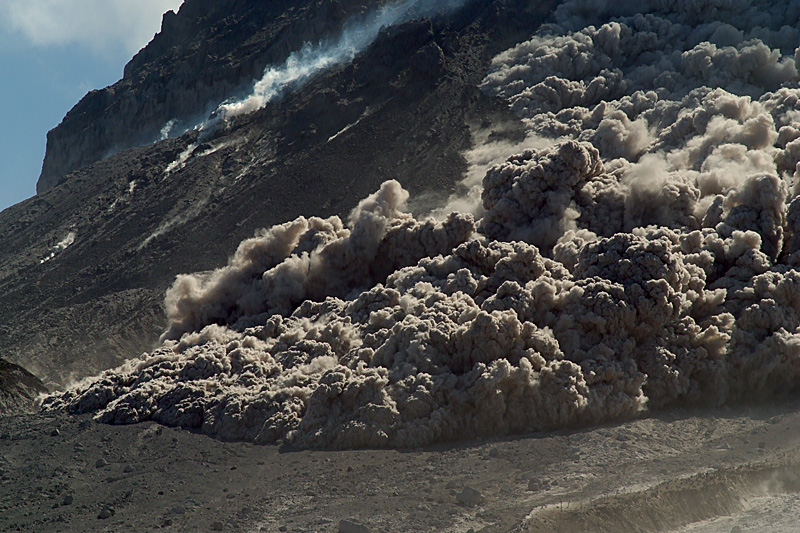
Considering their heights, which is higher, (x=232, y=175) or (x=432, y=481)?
(x=232, y=175)

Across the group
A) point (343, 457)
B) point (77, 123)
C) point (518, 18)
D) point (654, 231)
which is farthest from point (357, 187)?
point (77, 123)

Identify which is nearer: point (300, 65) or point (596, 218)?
point (596, 218)

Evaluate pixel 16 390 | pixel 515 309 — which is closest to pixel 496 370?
pixel 515 309

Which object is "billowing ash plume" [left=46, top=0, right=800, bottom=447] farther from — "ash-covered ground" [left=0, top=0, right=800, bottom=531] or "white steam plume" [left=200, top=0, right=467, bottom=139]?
"white steam plume" [left=200, top=0, right=467, bottom=139]

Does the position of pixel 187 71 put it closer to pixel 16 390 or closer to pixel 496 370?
pixel 16 390

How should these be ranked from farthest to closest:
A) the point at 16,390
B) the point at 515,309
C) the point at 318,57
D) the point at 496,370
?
1. the point at 318,57
2. the point at 16,390
3. the point at 515,309
4. the point at 496,370

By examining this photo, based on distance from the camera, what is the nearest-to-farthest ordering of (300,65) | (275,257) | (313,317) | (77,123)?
(313,317) < (275,257) < (300,65) < (77,123)

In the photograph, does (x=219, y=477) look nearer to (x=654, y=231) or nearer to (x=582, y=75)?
(x=654, y=231)
